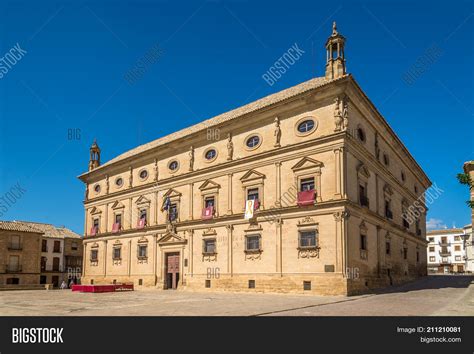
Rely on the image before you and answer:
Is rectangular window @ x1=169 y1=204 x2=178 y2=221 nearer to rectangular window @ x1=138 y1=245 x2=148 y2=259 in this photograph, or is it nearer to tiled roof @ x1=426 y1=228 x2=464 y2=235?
rectangular window @ x1=138 y1=245 x2=148 y2=259

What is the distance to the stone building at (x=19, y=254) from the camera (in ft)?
163

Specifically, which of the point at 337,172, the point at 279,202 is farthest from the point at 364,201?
the point at 279,202

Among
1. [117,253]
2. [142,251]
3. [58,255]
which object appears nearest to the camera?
[142,251]

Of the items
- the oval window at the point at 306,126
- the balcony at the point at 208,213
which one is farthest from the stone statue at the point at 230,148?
the oval window at the point at 306,126

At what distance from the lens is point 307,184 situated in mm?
27172

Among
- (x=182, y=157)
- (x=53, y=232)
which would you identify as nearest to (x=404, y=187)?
(x=182, y=157)

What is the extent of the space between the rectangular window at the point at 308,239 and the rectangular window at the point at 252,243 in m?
3.51

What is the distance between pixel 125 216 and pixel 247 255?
1641 cm

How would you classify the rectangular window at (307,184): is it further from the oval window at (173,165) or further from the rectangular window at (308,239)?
the oval window at (173,165)

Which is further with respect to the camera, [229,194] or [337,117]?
[229,194]

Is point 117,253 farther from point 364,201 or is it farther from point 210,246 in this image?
point 364,201

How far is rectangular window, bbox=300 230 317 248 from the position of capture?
85.2 feet

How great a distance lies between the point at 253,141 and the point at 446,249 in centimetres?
8331

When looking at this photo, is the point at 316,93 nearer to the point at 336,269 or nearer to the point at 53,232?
the point at 336,269
